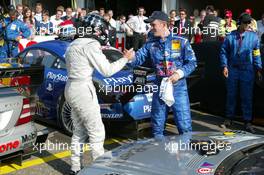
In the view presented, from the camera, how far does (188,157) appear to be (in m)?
2.84

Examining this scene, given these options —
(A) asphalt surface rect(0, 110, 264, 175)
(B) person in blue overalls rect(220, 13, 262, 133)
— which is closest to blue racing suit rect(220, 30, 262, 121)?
(B) person in blue overalls rect(220, 13, 262, 133)

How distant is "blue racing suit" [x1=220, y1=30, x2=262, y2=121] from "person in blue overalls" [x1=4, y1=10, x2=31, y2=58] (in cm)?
557

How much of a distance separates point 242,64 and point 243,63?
0.07ft

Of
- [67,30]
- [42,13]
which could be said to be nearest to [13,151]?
[67,30]

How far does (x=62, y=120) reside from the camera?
602cm

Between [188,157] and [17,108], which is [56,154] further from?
[188,157]

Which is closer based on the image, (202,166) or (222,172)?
(222,172)

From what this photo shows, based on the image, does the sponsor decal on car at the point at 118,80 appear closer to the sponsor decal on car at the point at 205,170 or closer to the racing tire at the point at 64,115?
the racing tire at the point at 64,115

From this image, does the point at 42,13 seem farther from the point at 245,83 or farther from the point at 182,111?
the point at 182,111

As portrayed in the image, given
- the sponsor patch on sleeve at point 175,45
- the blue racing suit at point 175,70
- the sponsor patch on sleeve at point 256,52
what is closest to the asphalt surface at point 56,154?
the blue racing suit at point 175,70

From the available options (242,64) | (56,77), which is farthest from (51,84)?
(242,64)

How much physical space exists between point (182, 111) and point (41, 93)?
257 cm

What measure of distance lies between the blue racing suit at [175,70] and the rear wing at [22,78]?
4.20 feet

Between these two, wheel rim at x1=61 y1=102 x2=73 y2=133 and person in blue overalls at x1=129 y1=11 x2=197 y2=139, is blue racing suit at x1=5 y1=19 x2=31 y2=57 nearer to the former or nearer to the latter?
wheel rim at x1=61 y1=102 x2=73 y2=133
